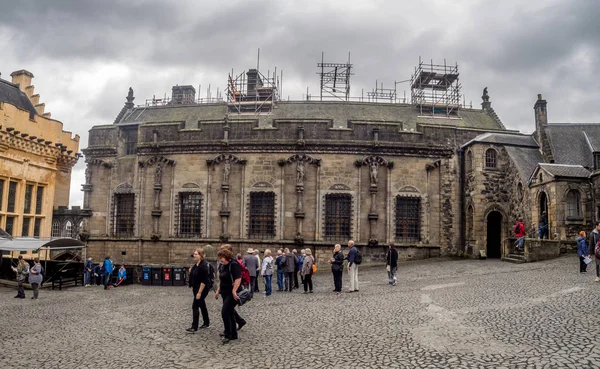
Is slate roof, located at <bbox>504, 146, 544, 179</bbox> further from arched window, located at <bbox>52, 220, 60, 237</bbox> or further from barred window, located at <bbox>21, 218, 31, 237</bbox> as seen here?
arched window, located at <bbox>52, 220, 60, 237</bbox>

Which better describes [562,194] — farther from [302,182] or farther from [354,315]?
[354,315]

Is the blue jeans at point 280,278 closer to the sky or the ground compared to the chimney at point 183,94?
closer to the ground

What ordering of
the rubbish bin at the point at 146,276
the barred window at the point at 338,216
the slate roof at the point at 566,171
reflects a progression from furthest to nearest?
the barred window at the point at 338,216, the slate roof at the point at 566,171, the rubbish bin at the point at 146,276

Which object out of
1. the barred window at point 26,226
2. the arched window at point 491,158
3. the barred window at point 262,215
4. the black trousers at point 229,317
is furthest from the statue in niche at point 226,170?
the black trousers at point 229,317

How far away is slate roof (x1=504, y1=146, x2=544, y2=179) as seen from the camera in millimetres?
23477

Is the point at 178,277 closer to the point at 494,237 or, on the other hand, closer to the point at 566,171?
the point at 494,237

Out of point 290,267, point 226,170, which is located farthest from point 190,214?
point 290,267

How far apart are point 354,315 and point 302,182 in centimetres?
1488

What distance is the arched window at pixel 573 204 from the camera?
2057cm

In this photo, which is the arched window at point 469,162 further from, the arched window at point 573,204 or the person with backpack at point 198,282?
the person with backpack at point 198,282

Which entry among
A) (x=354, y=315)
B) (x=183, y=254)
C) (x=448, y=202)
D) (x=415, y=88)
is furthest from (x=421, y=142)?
(x=354, y=315)

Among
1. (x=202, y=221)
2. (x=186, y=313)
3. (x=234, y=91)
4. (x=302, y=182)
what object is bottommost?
(x=186, y=313)

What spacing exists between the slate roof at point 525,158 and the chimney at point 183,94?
24.7m

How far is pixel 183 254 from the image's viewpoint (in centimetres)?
2533
